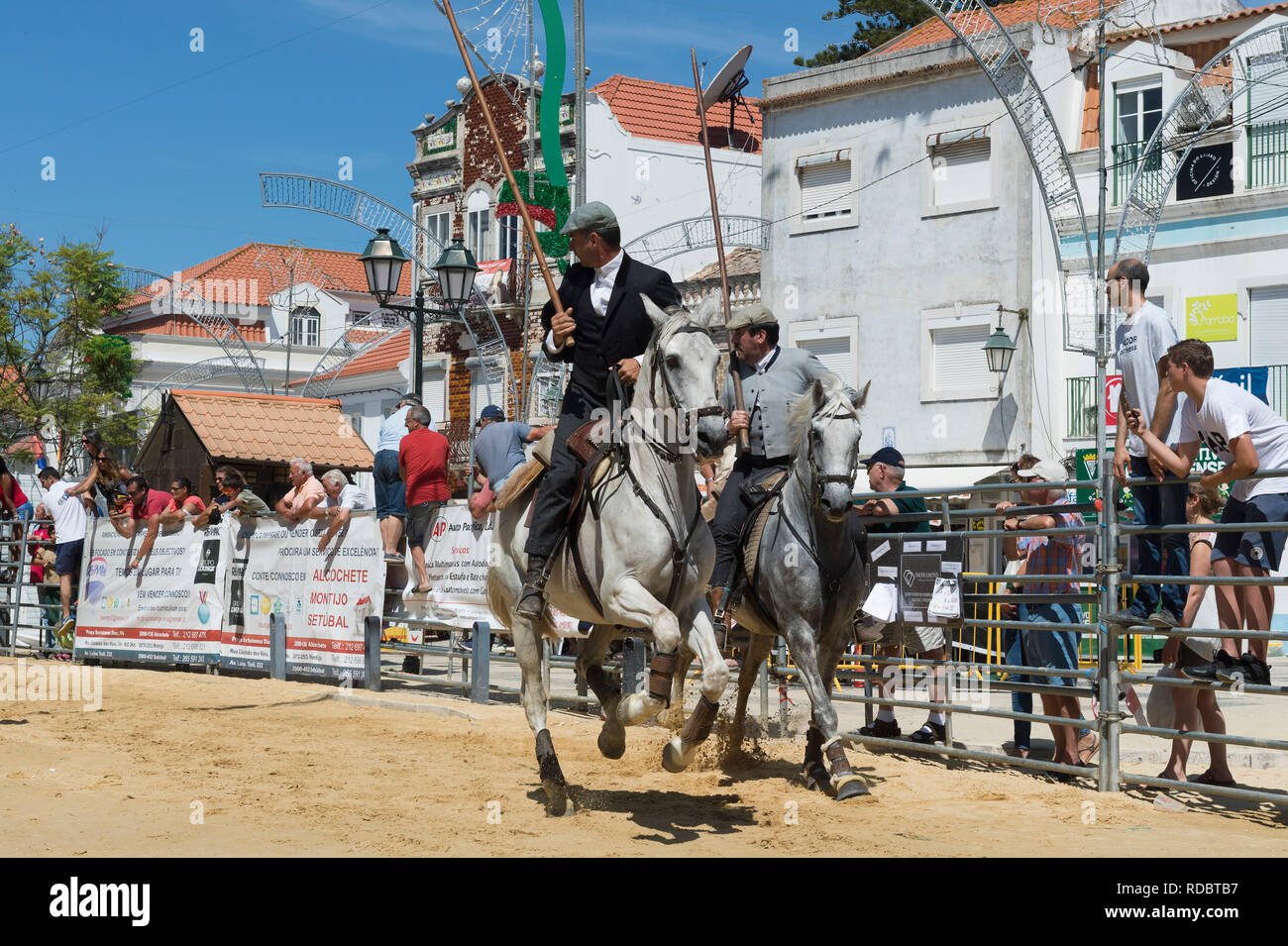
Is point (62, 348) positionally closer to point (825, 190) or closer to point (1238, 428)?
point (825, 190)

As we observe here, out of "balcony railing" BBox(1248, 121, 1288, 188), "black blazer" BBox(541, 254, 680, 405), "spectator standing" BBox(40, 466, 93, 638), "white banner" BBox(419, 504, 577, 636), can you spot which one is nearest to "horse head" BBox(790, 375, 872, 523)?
"black blazer" BBox(541, 254, 680, 405)

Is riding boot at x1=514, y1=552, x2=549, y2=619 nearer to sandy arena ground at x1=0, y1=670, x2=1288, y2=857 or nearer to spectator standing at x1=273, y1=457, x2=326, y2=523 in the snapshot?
sandy arena ground at x1=0, y1=670, x2=1288, y2=857

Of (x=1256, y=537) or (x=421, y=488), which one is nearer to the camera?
(x=1256, y=537)

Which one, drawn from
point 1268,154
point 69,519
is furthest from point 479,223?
point 69,519

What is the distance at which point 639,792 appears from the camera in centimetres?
843

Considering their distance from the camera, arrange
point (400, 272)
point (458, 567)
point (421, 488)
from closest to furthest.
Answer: point (458, 567) < point (421, 488) < point (400, 272)

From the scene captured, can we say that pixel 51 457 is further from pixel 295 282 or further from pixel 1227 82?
pixel 1227 82

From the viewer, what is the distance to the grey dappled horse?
822 centimetres

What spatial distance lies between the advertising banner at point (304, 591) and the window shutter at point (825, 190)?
20595 mm

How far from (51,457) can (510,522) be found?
165ft

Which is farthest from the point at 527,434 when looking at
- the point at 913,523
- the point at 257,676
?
the point at 257,676

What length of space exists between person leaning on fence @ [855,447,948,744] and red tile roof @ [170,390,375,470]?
12.2m

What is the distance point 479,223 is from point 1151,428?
38.0 metres

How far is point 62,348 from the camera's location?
148 ft
